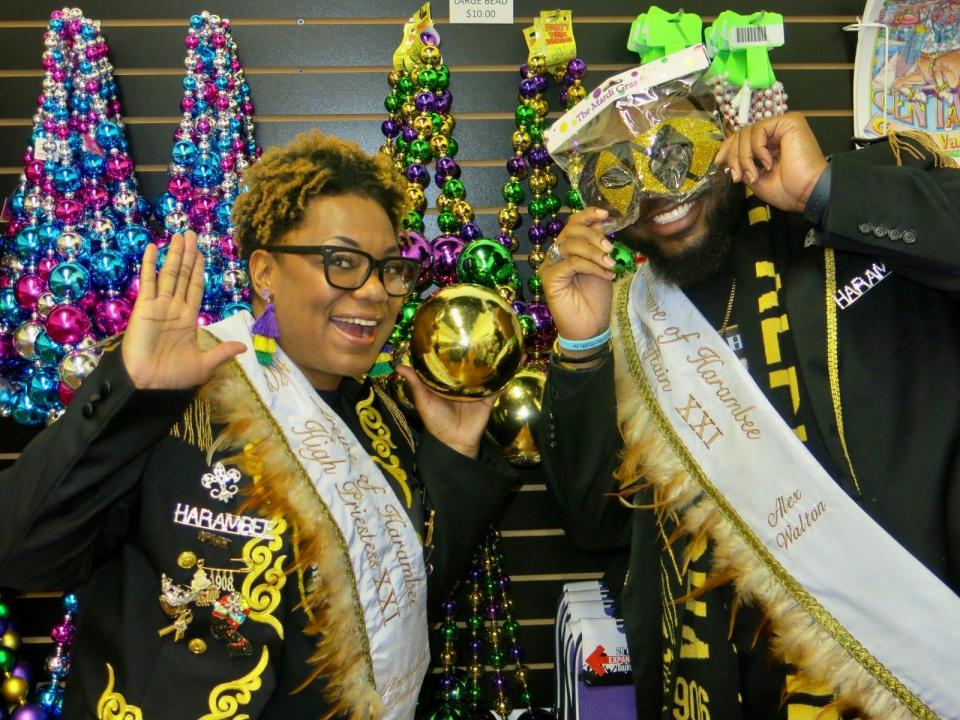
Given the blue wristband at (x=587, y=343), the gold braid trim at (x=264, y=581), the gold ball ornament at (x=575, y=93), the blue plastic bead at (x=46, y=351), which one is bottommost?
the gold braid trim at (x=264, y=581)

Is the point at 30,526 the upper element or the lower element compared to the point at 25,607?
upper

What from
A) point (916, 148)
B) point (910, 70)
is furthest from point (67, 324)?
point (910, 70)

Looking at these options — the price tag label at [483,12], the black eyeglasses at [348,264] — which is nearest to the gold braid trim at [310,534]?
the black eyeglasses at [348,264]

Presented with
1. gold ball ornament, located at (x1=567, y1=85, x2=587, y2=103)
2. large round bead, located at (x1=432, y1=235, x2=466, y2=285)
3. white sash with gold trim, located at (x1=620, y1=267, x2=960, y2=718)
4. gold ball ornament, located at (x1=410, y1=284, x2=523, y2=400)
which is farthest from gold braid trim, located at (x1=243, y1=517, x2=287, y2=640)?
gold ball ornament, located at (x1=567, y1=85, x2=587, y2=103)

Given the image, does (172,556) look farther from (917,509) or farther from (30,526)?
(917,509)

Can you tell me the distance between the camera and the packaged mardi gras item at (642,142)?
5.62 feet

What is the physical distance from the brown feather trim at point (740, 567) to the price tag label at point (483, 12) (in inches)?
51.9

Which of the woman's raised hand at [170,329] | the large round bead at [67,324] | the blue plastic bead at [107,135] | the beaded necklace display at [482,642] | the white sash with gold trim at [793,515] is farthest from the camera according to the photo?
the beaded necklace display at [482,642]

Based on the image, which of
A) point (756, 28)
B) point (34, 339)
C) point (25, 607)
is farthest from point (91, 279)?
point (756, 28)

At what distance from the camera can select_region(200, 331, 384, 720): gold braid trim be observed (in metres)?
1.71

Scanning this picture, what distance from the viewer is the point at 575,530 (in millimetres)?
2096

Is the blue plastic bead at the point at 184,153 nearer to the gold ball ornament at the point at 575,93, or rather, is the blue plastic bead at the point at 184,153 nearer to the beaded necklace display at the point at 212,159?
the beaded necklace display at the point at 212,159

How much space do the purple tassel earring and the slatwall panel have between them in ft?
3.60

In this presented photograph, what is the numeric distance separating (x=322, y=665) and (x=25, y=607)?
1520 millimetres
